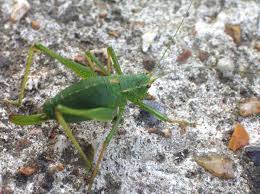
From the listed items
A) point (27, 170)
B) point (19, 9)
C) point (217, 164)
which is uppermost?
point (19, 9)

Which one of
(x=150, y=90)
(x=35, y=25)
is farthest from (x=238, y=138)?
(x=35, y=25)

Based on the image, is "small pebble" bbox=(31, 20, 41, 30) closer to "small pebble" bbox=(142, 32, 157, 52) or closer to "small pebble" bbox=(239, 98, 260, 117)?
"small pebble" bbox=(142, 32, 157, 52)

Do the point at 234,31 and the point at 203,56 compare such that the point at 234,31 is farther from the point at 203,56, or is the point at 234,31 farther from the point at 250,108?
the point at 250,108

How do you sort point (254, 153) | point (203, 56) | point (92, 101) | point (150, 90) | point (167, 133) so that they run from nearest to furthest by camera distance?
1. point (92, 101)
2. point (254, 153)
3. point (167, 133)
4. point (150, 90)
5. point (203, 56)

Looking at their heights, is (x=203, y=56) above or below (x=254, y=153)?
above

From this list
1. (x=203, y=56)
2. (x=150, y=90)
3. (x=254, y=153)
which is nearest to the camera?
(x=254, y=153)

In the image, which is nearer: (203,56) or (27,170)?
(27,170)

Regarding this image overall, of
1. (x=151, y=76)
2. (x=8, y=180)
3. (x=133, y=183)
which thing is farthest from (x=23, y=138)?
(x=151, y=76)

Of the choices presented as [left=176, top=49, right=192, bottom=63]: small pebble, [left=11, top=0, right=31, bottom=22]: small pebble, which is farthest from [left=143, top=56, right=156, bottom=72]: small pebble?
[left=11, top=0, right=31, bottom=22]: small pebble
